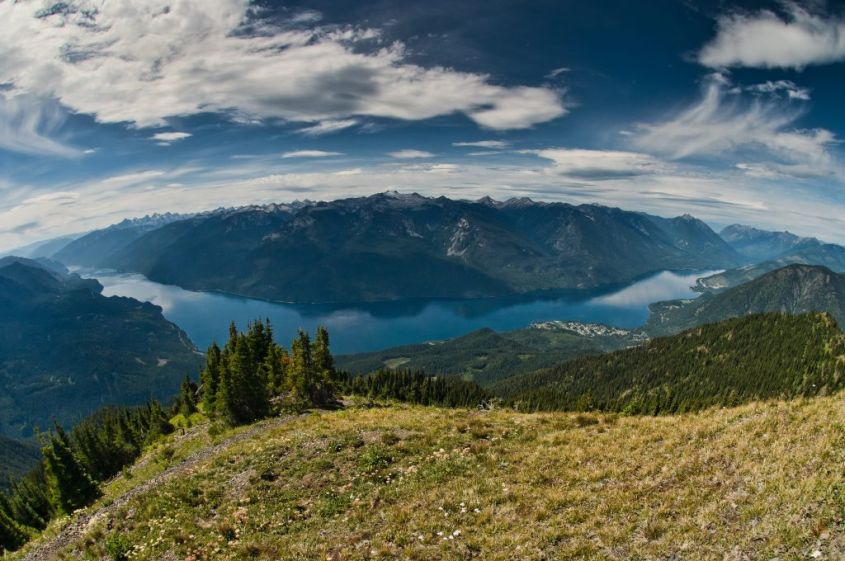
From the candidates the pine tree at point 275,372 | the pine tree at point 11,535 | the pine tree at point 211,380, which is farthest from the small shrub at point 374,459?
the pine tree at point 211,380

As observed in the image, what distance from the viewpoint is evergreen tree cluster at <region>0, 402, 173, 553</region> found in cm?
4700

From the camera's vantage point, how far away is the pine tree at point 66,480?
46.7 metres

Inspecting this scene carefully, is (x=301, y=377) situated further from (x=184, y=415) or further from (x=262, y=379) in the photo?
(x=184, y=415)

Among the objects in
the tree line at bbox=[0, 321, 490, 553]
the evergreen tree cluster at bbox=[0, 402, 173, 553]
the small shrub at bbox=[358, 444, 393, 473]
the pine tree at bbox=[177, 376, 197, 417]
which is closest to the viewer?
the small shrub at bbox=[358, 444, 393, 473]

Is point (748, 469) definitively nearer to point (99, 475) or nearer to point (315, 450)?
point (315, 450)

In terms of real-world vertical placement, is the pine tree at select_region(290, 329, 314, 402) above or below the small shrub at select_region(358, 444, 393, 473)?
below

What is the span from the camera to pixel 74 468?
47688mm

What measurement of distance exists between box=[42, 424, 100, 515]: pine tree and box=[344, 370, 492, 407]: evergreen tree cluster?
57.4 m

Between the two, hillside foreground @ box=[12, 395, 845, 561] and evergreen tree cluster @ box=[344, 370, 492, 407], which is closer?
hillside foreground @ box=[12, 395, 845, 561]

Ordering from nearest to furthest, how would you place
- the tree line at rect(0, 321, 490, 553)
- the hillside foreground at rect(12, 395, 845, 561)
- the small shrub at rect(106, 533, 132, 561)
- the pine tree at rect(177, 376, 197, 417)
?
the hillside foreground at rect(12, 395, 845, 561) < the small shrub at rect(106, 533, 132, 561) < the tree line at rect(0, 321, 490, 553) < the pine tree at rect(177, 376, 197, 417)


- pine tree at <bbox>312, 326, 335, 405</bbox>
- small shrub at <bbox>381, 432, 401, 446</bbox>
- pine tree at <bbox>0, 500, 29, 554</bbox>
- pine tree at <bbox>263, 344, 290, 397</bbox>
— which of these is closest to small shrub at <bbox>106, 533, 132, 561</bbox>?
small shrub at <bbox>381, 432, 401, 446</bbox>

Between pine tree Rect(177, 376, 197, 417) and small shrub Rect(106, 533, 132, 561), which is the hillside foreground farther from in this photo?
pine tree Rect(177, 376, 197, 417)

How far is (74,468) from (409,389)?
81953mm

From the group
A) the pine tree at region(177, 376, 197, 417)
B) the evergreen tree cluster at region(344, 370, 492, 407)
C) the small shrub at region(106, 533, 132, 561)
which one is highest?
the small shrub at region(106, 533, 132, 561)
